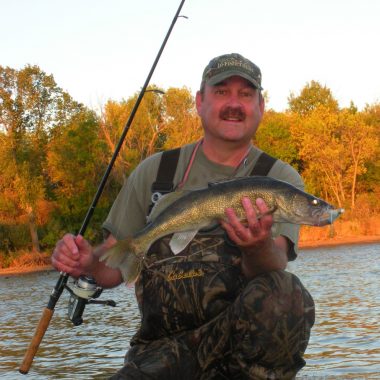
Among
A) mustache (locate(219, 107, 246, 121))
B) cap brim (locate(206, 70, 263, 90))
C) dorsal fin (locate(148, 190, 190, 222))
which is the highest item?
cap brim (locate(206, 70, 263, 90))

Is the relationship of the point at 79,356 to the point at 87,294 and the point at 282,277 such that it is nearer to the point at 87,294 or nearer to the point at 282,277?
the point at 87,294

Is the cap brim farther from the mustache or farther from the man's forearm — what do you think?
the man's forearm

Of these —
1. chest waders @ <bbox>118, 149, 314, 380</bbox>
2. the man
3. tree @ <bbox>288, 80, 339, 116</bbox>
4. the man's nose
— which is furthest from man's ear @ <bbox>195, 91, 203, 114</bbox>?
tree @ <bbox>288, 80, 339, 116</bbox>

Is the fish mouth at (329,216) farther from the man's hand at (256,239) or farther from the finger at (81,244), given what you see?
the finger at (81,244)

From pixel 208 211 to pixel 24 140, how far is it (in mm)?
35499

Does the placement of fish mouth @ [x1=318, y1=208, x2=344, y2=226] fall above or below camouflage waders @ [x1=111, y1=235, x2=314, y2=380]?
above

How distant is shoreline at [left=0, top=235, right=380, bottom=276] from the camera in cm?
3312

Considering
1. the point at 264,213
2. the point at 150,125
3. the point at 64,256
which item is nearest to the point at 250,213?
the point at 264,213

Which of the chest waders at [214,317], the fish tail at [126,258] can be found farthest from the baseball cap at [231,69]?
the fish tail at [126,258]

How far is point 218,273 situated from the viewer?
400cm

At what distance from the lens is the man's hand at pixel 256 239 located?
3.49 metres

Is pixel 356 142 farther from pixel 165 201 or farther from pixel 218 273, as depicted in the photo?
pixel 165 201

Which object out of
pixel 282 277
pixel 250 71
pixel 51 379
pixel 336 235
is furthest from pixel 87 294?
pixel 336 235

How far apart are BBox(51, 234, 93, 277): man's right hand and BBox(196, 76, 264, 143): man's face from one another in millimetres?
1029
